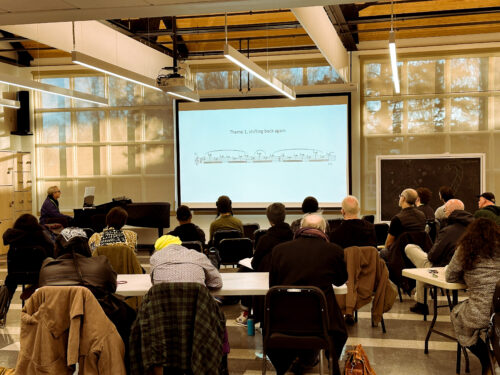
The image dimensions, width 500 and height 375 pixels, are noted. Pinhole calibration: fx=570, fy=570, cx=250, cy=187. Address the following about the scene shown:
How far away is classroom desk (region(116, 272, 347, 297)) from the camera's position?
3.94 meters

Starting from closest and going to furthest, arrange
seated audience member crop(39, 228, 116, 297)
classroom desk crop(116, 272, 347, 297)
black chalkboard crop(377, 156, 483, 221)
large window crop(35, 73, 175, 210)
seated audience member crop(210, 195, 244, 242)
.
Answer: seated audience member crop(39, 228, 116, 297) → classroom desk crop(116, 272, 347, 297) → seated audience member crop(210, 195, 244, 242) → black chalkboard crop(377, 156, 483, 221) → large window crop(35, 73, 175, 210)

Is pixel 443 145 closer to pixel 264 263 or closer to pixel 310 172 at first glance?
pixel 310 172

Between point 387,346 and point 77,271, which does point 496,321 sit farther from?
point 77,271

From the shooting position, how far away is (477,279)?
12.7 ft

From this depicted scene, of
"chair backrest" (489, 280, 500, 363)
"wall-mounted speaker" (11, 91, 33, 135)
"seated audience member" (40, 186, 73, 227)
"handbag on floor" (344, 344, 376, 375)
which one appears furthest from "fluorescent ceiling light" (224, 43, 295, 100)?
"wall-mounted speaker" (11, 91, 33, 135)

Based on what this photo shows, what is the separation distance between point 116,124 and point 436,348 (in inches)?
360

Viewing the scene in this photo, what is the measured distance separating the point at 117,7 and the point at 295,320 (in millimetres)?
2835

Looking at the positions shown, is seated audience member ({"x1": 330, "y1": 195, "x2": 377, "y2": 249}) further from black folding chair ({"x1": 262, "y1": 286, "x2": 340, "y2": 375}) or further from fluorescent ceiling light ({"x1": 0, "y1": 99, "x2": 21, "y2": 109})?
fluorescent ceiling light ({"x1": 0, "y1": 99, "x2": 21, "y2": 109})

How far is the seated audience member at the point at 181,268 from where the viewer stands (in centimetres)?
372

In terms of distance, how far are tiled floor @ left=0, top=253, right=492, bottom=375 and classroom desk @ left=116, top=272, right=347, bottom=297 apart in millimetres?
740

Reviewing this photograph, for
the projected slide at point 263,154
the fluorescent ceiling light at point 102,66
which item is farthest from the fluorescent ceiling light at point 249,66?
the fluorescent ceiling light at point 102,66

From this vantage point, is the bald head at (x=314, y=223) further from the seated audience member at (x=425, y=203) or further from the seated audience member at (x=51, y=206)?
the seated audience member at (x=51, y=206)

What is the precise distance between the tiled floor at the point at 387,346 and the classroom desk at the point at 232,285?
2.43 feet

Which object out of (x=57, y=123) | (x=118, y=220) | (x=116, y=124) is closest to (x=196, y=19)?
(x=116, y=124)
